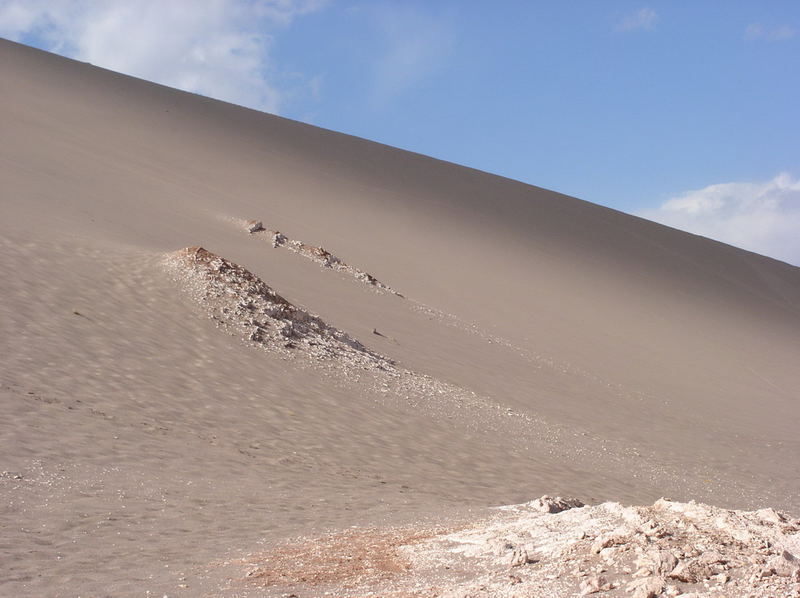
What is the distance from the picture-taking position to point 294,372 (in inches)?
396

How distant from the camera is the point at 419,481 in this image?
24.5 feet

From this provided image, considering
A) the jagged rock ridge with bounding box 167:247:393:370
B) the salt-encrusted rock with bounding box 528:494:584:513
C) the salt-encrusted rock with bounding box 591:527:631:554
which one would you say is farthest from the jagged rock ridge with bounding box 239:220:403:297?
the salt-encrusted rock with bounding box 591:527:631:554

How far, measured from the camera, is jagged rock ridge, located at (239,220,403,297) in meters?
17.4

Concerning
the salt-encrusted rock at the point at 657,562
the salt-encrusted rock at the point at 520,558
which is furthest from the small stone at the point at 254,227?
the salt-encrusted rock at the point at 657,562

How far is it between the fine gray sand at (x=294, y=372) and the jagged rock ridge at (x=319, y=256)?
9 cm

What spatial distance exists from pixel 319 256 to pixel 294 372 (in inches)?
311

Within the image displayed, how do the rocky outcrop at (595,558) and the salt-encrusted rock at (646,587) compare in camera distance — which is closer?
the salt-encrusted rock at (646,587)

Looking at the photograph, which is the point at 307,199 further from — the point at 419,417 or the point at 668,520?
the point at 668,520

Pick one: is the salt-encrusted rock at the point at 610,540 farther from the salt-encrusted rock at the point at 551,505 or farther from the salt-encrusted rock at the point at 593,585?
the salt-encrusted rock at the point at 551,505

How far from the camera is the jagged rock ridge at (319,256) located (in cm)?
1741

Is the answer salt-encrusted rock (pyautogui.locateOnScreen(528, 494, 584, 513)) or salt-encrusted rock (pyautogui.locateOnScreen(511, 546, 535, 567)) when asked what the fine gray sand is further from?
salt-encrusted rock (pyautogui.locateOnScreen(528, 494, 584, 513))

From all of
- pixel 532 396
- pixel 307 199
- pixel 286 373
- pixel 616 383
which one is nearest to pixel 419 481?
pixel 286 373

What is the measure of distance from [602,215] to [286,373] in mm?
28723

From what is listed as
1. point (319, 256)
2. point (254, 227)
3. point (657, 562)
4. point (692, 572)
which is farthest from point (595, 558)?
point (254, 227)
